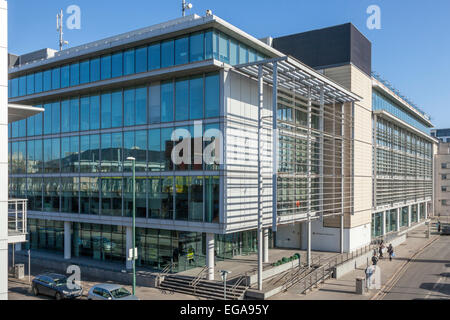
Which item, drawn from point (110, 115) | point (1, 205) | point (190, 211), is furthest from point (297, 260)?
point (1, 205)

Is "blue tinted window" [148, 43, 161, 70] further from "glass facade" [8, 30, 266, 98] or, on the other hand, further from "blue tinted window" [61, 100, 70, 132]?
"blue tinted window" [61, 100, 70, 132]

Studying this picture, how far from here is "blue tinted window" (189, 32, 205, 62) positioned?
23.1 metres

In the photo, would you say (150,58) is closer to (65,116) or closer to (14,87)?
(65,116)

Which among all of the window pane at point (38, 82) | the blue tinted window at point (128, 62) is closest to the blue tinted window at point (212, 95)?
the blue tinted window at point (128, 62)

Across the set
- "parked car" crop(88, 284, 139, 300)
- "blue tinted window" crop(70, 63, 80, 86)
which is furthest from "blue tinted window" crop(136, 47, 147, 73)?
"parked car" crop(88, 284, 139, 300)

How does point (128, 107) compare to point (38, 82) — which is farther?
point (38, 82)

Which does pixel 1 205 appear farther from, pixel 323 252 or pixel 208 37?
pixel 323 252

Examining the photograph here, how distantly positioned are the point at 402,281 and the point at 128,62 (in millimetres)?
22791

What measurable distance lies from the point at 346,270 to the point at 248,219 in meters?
8.41

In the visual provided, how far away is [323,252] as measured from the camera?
105ft

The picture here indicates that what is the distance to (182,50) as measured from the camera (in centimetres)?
2388

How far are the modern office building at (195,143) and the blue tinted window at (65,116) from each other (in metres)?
0.10

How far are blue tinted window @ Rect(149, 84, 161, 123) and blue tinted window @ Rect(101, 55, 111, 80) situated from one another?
3740 mm

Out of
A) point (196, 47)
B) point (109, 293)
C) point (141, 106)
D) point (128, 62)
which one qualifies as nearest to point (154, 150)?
point (141, 106)
